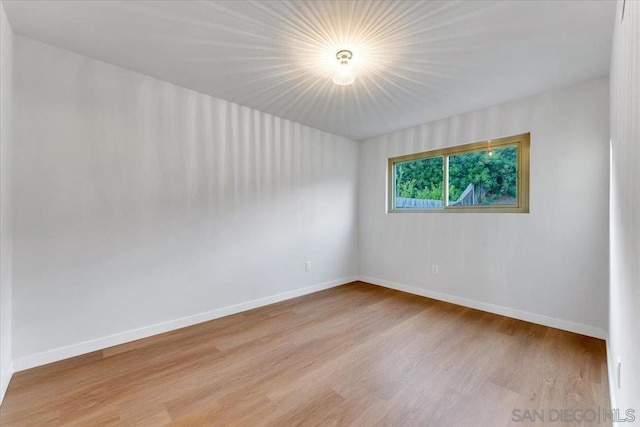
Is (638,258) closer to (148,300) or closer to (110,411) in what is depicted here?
(110,411)

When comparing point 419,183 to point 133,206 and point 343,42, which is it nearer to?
point 343,42

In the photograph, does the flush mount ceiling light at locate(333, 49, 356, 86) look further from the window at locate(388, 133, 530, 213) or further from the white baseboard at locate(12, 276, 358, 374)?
the white baseboard at locate(12, 276, 358, 374)

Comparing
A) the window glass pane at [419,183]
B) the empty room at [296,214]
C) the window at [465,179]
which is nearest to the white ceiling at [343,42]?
the empty room at [296,214]

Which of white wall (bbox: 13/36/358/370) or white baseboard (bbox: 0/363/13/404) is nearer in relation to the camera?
white baseboard (bbox: 0/363/13/404)

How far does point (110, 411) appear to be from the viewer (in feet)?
4.98

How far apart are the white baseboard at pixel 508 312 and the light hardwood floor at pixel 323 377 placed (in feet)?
0.35

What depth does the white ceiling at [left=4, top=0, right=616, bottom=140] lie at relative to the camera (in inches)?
62.9

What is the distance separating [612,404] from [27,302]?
375 centimetres

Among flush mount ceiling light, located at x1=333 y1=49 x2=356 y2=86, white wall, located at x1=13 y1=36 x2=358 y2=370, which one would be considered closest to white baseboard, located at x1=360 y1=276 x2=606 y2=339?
white wall, located at x1=13 y1=36 x2=358 y2=370

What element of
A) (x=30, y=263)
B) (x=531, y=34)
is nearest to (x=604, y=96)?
(x=531, y=34)

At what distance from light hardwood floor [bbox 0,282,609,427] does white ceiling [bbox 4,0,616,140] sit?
2.26 m

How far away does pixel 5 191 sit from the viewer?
66.8 inches

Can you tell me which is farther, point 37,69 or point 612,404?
point 37,69

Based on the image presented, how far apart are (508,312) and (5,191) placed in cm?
428
